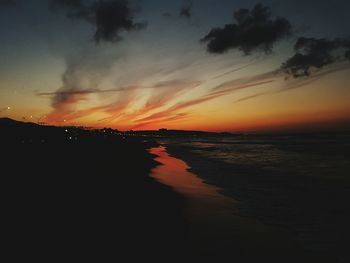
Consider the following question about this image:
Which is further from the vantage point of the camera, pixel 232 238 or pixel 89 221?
pixel 89 221

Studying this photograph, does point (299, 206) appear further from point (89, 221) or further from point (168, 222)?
point (89, 221)

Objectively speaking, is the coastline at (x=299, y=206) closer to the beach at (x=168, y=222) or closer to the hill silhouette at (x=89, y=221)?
the beach at (x=168, y=222)

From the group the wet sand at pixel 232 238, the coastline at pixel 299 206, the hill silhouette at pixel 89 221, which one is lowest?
the coastline at pixel 299 206

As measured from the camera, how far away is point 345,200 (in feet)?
39.3

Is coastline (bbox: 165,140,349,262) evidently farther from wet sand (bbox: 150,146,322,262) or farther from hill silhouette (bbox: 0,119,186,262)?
hill silhouette (bbox: 0,119,186,262)

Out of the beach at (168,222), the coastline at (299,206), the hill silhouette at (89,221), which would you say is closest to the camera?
the hill silhouette at (89,221)

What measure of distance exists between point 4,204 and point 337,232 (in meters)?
9.16

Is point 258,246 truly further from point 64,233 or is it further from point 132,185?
point 132,185

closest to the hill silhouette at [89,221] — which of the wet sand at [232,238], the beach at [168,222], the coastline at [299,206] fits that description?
the beach at [168,222]

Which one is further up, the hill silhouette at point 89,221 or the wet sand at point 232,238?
the hill silhouette at point 89,221

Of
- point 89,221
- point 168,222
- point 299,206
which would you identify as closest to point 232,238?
point 168,222

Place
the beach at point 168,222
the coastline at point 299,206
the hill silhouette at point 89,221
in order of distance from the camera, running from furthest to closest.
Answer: the coastline at point 299,206, the beach at point 168,222, the hill silhouette at point 89,221

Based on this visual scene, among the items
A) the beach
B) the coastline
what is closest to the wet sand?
the beach

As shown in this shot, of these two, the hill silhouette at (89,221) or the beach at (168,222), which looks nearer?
the hill silhouette at (89,221)
